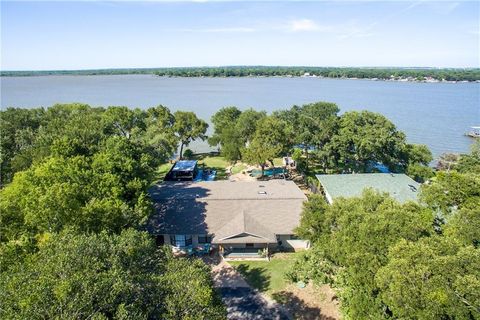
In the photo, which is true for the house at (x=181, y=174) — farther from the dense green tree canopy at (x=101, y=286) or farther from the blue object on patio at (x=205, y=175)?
the dense green tree canopy at (x=101, y=286)

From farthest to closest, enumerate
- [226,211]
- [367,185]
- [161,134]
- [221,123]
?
[221,123] < [161,134] < [367,185] < [226,211]

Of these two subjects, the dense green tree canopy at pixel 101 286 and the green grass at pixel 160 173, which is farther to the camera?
the green grass at pixel 160 173

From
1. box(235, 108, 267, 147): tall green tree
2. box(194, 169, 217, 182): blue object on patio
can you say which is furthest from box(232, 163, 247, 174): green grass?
box(235, 108, 267, 147): tall green tree

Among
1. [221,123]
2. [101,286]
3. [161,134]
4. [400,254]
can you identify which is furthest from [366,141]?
[101,286]

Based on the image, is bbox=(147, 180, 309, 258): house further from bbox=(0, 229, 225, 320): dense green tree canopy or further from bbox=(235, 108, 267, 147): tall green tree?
bbox=(235, 108, 267, 147): tall green tree

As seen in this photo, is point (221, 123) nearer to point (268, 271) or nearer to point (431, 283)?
point (268, 271)

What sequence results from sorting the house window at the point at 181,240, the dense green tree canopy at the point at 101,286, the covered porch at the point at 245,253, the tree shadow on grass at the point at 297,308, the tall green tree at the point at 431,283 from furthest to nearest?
the house window at the point at 181,240
the covered porch at the point at 245,253
the tree shadow on grass at the point at 297,308
the tall green tree at the point at 431,283
the dense green tree canopy at the point at 101,286

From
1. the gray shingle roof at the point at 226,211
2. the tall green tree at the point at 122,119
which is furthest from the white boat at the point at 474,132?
the tall green tree at the point at 122,119
